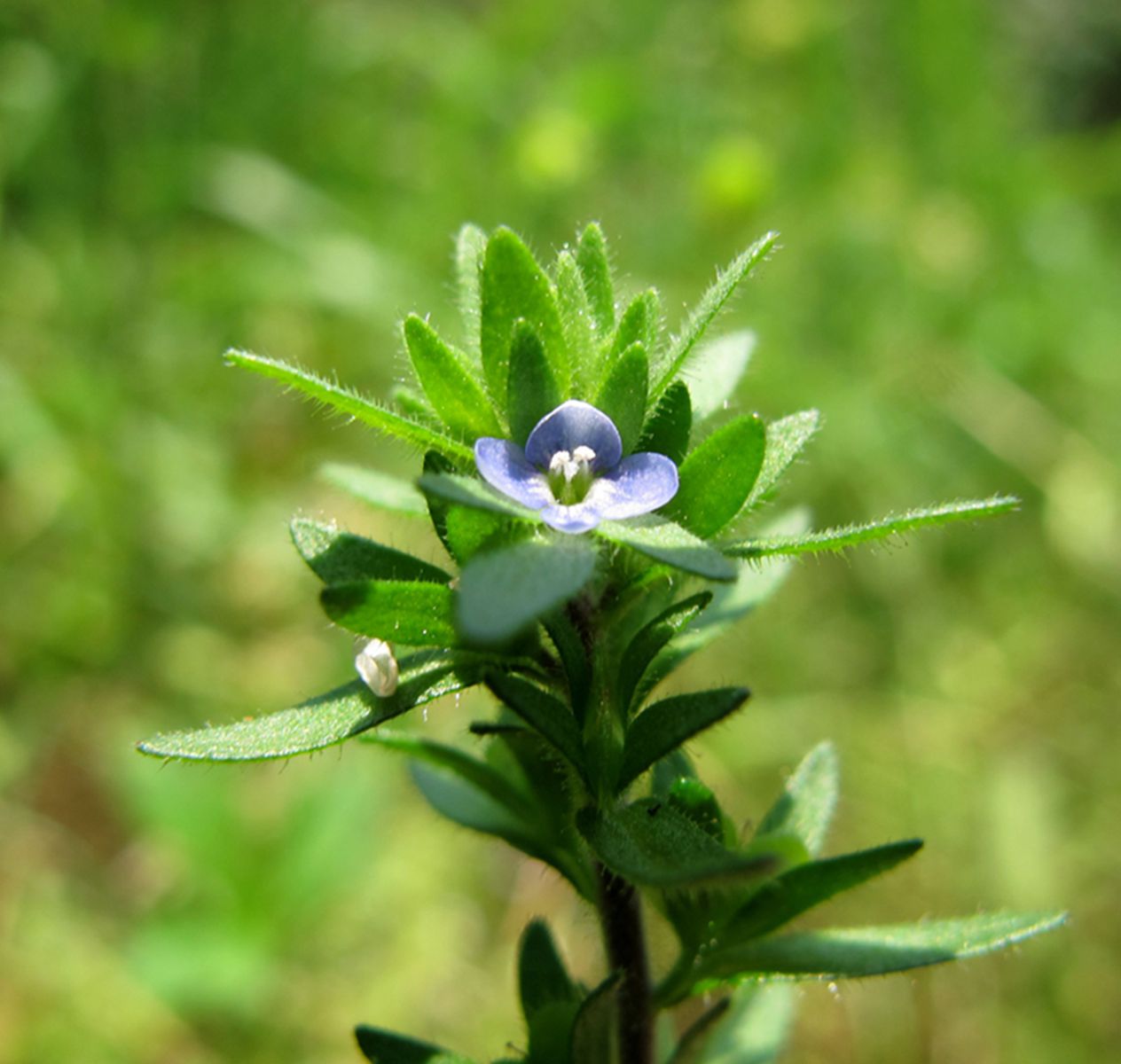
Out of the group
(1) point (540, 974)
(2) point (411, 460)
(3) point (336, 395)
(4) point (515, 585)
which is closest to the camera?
(4) point (515, 585)

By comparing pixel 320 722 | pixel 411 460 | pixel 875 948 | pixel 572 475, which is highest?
pixel 411 460

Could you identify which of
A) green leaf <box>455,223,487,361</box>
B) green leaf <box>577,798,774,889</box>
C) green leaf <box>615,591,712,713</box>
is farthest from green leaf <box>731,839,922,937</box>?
green leaf <box>455,223,487,361</box>

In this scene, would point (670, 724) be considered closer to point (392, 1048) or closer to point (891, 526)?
point (891, 526)

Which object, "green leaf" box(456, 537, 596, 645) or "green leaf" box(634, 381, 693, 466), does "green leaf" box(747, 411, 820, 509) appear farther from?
"green leaf" box(456, 537, 596, 645)

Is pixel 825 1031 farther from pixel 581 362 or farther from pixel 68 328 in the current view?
pixel 68 328

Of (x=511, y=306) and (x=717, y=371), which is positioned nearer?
(x=511, y=306)

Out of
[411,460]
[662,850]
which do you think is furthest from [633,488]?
[411,460]

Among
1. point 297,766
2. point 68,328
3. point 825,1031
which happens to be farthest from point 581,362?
point 68,328
